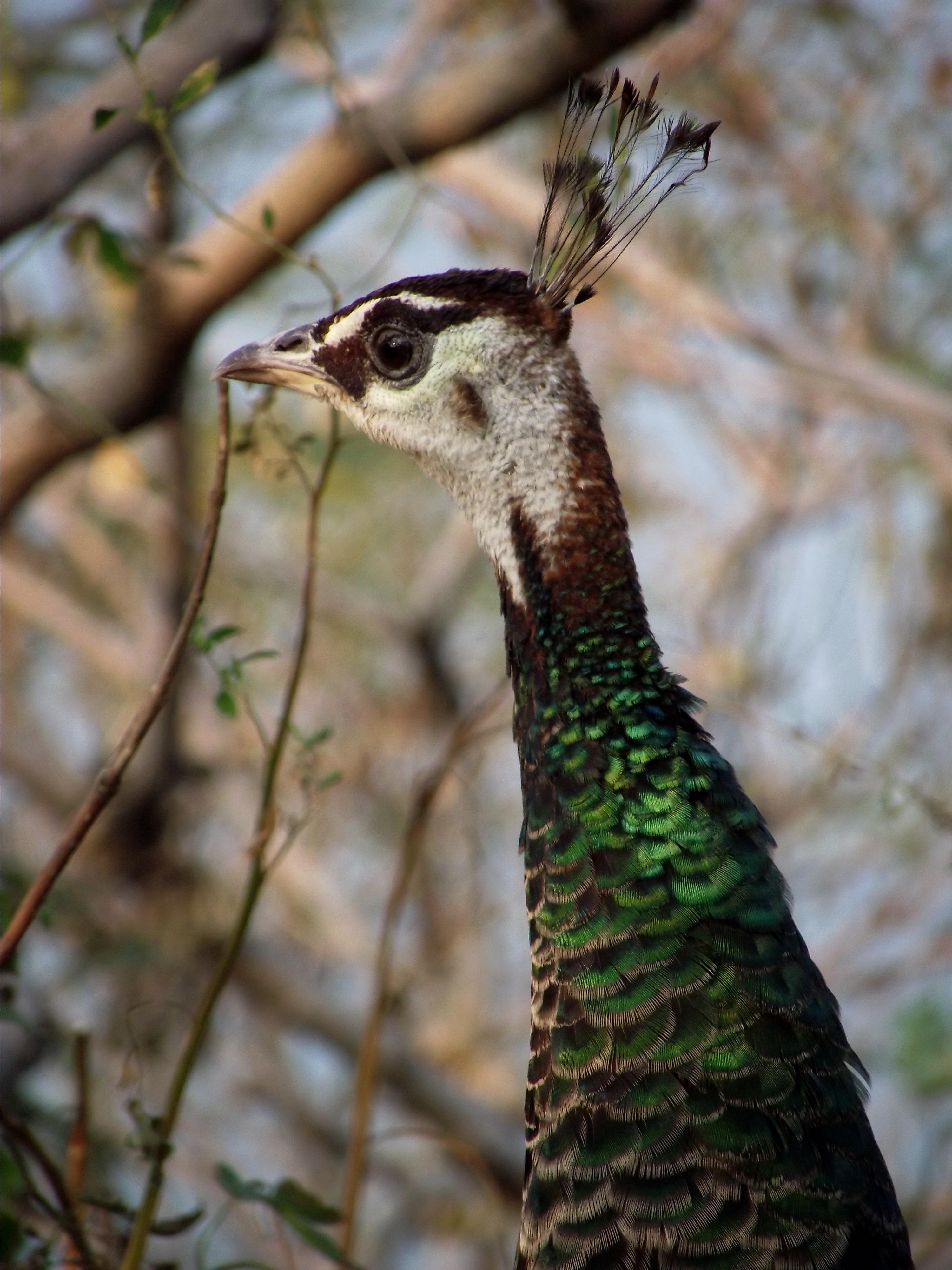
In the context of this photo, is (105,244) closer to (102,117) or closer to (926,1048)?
(102,117)

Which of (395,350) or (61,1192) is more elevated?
(395,350)

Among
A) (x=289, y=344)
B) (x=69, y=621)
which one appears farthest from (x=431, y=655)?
(x=289, y=344)

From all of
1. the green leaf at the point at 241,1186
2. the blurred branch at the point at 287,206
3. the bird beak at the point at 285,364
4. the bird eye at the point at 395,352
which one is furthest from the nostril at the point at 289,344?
the green leaf at the point at 241,1186

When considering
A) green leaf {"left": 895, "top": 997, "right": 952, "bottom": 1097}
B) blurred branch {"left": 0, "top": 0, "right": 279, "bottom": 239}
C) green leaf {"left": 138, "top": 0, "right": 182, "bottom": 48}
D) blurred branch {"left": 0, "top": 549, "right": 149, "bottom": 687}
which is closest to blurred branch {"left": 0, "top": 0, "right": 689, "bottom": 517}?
blurred branch {"left": 0, "top": 0, "right": 279, "bottom": 239}

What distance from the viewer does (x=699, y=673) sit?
4781mm

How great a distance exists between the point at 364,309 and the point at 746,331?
2.82 m

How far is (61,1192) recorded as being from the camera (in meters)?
1.29

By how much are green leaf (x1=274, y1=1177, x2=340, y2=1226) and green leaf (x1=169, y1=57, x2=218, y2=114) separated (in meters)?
1.17

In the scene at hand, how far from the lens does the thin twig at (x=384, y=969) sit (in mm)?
1677

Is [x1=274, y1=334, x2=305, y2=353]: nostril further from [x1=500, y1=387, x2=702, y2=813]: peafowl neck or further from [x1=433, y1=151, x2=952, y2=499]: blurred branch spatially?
[x1=433, y1=151, x2=952, y2=499]: blurred branch

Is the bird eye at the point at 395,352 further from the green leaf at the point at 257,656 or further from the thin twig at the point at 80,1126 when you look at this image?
the thin twig at the point at 80,1126

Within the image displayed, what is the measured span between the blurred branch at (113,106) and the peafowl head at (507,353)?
0.64 meters

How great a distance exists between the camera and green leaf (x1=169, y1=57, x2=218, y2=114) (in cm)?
142

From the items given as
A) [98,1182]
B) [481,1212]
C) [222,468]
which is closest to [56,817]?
[481,1212]
